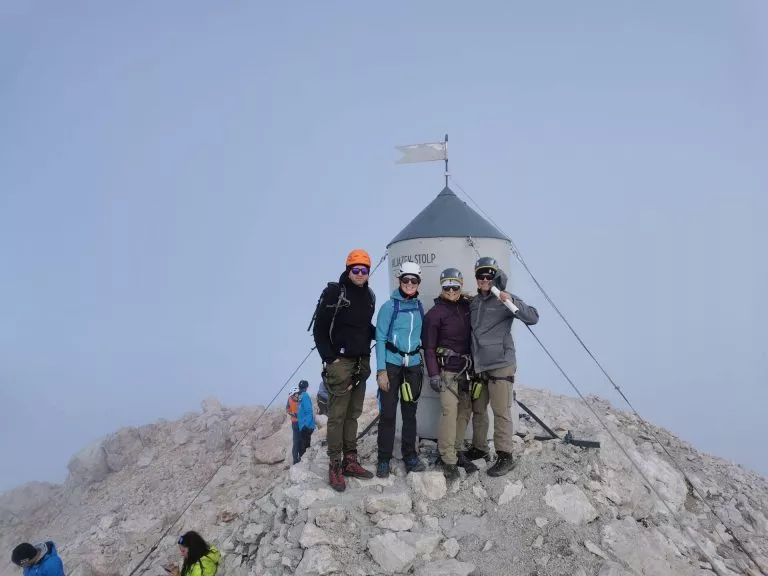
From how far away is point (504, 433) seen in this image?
7488mm

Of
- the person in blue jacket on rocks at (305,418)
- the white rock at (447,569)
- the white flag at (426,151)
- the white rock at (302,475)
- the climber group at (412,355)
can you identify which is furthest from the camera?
the person in blue jacket on rocks at (305,418)

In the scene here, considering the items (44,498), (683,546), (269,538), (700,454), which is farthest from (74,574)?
(700,454)

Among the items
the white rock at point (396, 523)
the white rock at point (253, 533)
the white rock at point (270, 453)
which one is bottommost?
the white rock at point (270, 453)

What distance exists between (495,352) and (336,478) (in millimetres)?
2907

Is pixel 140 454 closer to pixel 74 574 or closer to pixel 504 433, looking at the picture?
pixel 74 574

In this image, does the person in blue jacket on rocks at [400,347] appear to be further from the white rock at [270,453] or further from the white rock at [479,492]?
the white rock at [270,453]

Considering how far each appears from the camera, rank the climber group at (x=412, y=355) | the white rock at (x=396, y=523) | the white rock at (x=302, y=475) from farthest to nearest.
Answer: the white rock at (x=302, y=475) < the climber group at (x=412, y=355) < the white rock at (x=396, y=523)

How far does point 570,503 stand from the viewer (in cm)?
698

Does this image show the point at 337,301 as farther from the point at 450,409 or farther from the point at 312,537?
the point at 312,537

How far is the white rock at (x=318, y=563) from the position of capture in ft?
20.1

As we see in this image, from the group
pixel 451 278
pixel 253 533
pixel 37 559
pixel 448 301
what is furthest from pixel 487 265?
pixel 37 559

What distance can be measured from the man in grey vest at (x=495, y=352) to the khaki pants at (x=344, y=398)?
1638 mm

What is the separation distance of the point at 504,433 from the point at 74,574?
35.5ft

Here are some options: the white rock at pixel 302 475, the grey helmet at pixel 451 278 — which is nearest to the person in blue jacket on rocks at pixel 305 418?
the white rock at pixel 302 475
